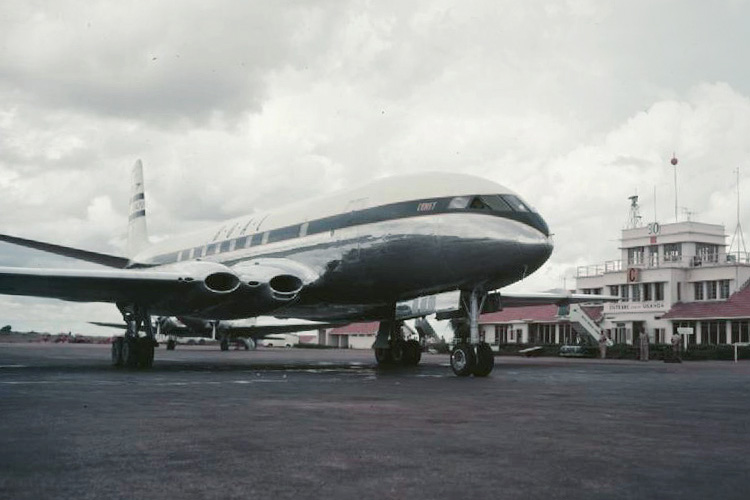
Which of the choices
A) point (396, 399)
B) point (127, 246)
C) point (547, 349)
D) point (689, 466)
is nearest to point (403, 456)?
point (689, 466)

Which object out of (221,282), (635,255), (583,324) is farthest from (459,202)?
(635,255)

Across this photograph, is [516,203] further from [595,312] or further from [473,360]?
[595,312]

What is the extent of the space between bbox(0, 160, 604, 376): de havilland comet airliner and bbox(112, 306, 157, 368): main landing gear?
0.03 meters

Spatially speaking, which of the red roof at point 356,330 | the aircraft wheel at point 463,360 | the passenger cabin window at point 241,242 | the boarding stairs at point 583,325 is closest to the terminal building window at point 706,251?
the boarding stairs at point 583,325

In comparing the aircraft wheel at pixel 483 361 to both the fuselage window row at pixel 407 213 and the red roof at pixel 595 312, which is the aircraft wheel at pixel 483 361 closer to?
the fuselage window row at pixel 407 213

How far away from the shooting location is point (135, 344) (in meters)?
18.3

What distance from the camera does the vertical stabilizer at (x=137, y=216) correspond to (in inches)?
1153

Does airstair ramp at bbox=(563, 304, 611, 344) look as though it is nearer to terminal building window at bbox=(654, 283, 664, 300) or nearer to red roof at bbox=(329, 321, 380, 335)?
terminal building window at bbox=(654, 283, 664, 300)

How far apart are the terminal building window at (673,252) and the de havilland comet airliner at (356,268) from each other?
41645 millimetres

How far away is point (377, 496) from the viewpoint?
163 inches

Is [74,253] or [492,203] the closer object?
[492,203]

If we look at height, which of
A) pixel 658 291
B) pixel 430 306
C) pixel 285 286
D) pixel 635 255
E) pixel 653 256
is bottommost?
pixel 430 306

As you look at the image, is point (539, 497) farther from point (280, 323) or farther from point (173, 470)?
point (280, 323)

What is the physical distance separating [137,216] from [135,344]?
12.4 m
